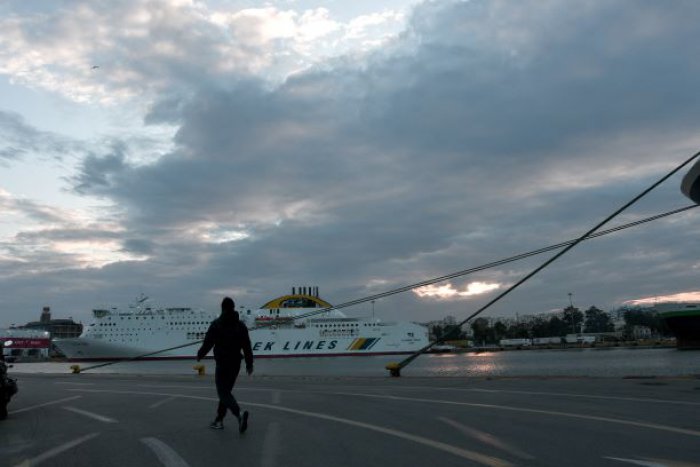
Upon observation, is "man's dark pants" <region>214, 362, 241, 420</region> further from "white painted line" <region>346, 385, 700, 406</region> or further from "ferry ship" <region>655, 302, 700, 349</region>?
"ferry ship" <region>655, 302, 700, 349</region>

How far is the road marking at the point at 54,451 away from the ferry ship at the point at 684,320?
87.1 m

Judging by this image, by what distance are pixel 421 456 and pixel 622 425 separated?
9.83 feet

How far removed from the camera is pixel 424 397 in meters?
10.9

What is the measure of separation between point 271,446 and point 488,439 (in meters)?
2.32

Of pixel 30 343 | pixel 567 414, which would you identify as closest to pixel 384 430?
pixel 567 414

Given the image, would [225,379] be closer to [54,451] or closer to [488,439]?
[54,451]

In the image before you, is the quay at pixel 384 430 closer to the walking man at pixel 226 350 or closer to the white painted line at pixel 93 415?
the white painted line at pixel 93 415

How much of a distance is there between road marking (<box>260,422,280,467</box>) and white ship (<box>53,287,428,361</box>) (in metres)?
75.1

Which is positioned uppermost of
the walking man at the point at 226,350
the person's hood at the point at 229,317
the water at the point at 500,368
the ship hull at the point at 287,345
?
the person's hood at the point at 229,317

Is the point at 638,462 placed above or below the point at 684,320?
below

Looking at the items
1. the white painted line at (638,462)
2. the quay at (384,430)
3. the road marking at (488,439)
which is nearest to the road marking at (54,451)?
the quay at (384,430)

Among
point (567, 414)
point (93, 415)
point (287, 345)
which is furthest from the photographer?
point (287, 345)

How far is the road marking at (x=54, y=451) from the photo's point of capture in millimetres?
Answer: 5509

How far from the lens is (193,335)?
84.1 metres
